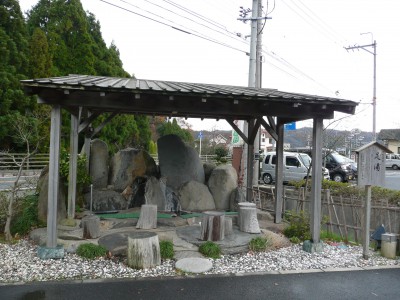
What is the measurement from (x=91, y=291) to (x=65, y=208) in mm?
3545

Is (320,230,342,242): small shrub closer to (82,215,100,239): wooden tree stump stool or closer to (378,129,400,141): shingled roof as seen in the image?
(82,215,100,239): wooden tree stump stool

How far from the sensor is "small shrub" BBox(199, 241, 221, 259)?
604 cm

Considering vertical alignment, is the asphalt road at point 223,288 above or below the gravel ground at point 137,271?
below

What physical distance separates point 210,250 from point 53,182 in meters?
3.00

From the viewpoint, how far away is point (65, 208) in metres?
7.75

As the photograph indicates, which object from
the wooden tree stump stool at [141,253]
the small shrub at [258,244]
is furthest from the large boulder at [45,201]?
the small shrub at [258,244]

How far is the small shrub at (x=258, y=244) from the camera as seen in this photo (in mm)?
6441

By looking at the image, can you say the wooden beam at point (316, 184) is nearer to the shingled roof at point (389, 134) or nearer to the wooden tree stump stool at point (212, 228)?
the wooden tree stump stool at point (212, 228)

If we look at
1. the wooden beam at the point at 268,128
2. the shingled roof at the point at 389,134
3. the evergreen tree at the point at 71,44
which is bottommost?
the wooden beam at the point at 268,128

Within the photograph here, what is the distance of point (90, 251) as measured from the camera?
582cm

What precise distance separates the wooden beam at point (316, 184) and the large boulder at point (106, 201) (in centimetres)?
472

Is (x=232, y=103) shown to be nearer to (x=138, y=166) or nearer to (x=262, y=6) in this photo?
(x=138, y=166)

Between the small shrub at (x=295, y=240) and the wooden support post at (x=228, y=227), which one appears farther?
the small shrub at (x=295, y=240)

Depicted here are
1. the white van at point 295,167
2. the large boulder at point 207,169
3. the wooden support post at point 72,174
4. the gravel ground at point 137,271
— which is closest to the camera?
the gravel ground at point 137,271
